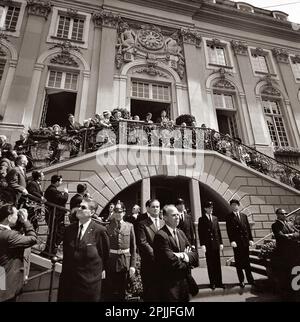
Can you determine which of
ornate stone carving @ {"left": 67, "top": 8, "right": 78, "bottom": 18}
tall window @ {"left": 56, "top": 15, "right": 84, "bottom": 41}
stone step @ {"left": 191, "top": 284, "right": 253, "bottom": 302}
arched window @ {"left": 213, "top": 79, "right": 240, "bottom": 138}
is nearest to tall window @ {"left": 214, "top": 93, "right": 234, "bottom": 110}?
arched window @ {"left": 213, "top": 79, "right": 240, "bottom": 138}

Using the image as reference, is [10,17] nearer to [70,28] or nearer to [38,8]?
[38,8]

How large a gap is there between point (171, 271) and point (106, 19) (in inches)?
563

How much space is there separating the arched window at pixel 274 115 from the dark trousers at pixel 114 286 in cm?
1233

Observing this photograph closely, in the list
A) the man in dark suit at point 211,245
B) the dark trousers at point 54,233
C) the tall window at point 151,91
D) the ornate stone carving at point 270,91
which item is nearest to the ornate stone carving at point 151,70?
the tall window at point 151,91

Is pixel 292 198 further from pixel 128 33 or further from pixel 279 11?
pixel 279 11

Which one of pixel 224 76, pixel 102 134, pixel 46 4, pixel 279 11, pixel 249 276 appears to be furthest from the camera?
pixel 279 11

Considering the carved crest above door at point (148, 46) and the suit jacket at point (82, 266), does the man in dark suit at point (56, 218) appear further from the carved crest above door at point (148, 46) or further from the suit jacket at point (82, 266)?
the carved crest above door at point (148, 46)

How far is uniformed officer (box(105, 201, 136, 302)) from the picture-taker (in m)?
4.30

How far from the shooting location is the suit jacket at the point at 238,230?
5492 mm

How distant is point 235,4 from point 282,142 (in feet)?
35.4

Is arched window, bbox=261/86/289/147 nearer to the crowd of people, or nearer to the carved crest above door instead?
the carved crest above door

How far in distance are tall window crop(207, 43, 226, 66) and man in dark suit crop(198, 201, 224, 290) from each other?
1212 cm
